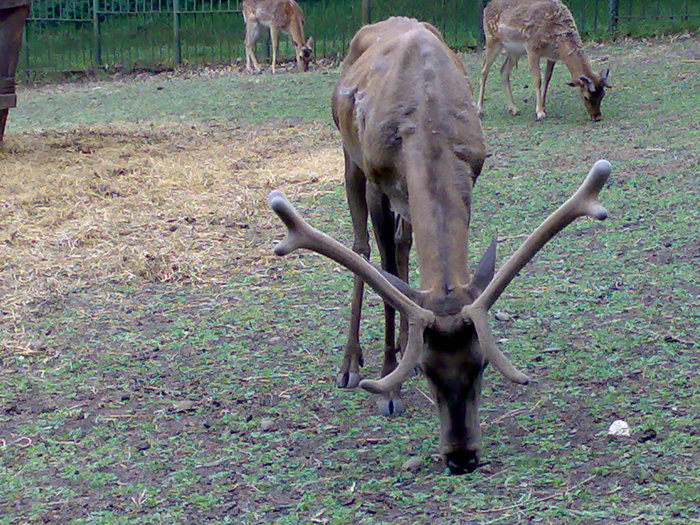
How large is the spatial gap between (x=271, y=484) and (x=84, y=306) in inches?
98.6

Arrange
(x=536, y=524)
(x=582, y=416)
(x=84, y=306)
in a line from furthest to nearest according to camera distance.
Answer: (x=84, y=306)
(x=582, y=416)
(x=536, y=524)

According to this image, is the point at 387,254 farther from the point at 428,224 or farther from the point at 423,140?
the point at 428,224

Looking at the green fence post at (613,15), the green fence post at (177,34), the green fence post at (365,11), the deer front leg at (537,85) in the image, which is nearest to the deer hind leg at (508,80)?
the deer front leg at (537,85)

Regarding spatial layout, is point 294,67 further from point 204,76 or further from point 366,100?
point 366,100

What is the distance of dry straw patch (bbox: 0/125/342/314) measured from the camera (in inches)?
250

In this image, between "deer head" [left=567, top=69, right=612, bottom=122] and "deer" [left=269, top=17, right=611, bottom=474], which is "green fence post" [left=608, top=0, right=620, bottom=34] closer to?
"deer head" [left=567, top=69, right=612, bottom=122]

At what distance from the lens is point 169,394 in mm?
4586

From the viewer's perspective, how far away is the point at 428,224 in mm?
3615

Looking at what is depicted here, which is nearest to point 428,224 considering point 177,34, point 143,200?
point 143,200

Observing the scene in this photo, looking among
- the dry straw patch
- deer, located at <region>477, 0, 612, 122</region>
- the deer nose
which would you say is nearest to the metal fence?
deer, located at <region>477, 0, 612, 122</region>

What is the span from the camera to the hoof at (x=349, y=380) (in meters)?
4.63

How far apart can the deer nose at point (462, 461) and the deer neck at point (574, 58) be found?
296 inches

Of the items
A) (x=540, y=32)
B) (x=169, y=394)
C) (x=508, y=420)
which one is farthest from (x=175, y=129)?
(x=508, y=420)

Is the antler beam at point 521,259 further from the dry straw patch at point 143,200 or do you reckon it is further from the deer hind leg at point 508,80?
the deer hind leg at point 508,80
